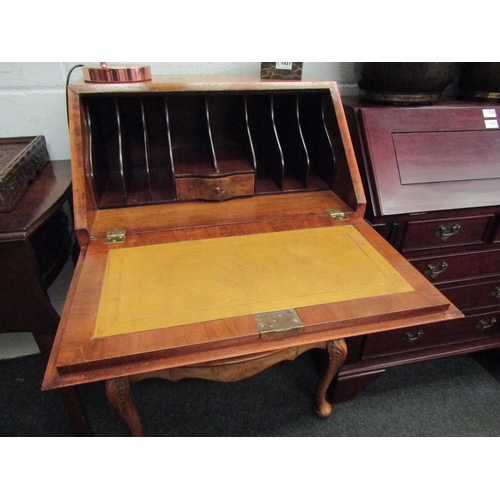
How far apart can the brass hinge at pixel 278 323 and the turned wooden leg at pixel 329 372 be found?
1.20ft

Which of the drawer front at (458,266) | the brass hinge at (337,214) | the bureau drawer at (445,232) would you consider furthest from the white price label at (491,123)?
the brass hinge at (337,214)

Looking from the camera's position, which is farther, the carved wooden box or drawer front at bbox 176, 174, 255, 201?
drawer front at bbox 176, 174, 255, 201

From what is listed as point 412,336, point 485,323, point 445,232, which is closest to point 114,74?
point 445,232

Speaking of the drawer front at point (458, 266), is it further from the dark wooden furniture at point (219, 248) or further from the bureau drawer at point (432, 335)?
the dark wooden furniture at point (219, 248)

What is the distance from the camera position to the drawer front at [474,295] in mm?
1371

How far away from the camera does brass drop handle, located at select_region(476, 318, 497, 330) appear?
1.50 metres

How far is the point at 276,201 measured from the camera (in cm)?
109

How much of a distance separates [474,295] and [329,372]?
2.42ft

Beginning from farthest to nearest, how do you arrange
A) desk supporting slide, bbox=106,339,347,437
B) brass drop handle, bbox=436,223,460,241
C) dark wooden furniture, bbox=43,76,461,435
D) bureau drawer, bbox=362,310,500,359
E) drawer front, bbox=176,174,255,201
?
bureau drawer, bbox=362,310,500,359 < brass drop handle, bbox=436,223,460,241 < drawer front, bbox=176,174,255,201 < desk supporting slide, bbox=106,339,347,437 < dark wooden furniture, bbox=43,76,461,435

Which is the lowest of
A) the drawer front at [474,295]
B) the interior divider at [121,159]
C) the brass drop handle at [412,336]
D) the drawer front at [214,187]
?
the brass drop handle at [412,336]

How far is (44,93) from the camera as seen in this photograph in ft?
4.16

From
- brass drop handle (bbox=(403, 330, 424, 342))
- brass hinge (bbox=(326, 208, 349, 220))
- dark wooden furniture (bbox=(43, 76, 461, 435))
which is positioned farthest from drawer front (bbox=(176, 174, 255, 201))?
brass drop handle (bbox=(403, 330, 424, 342))

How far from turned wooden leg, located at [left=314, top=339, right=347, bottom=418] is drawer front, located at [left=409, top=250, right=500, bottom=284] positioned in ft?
1.54

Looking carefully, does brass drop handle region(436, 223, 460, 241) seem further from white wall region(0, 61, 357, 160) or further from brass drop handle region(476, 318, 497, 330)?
white wall region(0, 61, 357, 160)
